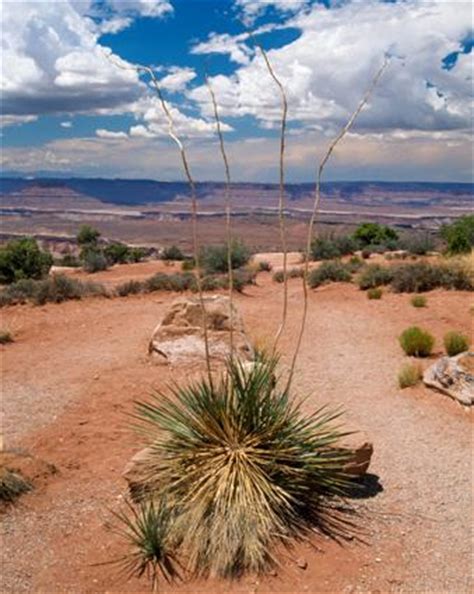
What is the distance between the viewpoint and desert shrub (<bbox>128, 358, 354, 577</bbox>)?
197 inches

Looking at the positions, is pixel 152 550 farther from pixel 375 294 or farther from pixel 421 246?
pixel 421 246

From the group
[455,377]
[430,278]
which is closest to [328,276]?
[430,278]

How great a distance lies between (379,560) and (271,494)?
3.11ft

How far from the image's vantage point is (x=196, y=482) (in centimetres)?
537

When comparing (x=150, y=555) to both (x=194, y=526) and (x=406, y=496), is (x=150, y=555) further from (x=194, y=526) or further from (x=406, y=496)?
(x=406, y=496)

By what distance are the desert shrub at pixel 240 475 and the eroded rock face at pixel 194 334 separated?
4.26m

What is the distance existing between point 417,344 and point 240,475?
667cm

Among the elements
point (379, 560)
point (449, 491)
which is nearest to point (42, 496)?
point (379, 560)

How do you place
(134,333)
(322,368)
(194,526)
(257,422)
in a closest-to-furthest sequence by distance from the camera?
(194,526) → (257,422) → (322,368) → (134,333)

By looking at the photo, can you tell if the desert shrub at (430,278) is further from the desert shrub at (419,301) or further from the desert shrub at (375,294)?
the desert shrub at (419,301)

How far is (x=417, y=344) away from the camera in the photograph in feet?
37.0

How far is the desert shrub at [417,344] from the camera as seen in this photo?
1128 cm

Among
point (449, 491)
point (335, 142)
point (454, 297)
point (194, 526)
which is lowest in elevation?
point (454, 297)

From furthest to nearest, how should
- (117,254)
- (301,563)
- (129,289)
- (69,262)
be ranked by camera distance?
1. (69,262)
2. (117,254)
3. (129,289)
4. (301,563)
